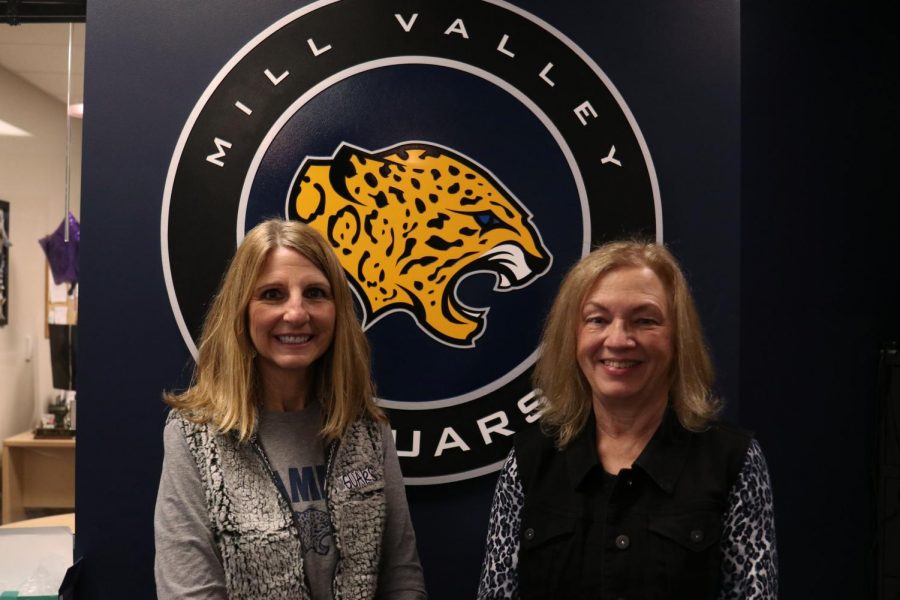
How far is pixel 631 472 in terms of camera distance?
1757mm

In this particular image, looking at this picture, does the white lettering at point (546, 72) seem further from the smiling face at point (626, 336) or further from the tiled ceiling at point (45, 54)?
the tiled ceiling at point (45, 54)

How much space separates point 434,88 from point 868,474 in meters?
1.83

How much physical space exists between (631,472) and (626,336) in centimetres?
28

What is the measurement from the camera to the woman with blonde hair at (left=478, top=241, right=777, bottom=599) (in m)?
1.69

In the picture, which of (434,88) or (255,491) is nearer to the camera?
(255,491)

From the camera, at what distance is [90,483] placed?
240cm

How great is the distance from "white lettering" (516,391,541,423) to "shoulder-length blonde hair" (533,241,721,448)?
474 millimetres

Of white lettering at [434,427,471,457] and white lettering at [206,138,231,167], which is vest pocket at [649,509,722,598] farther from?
white lettering at [206,138,231,167]

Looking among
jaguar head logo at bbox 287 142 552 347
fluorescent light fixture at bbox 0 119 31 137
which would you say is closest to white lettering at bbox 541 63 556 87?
jaguar head logo at bbox 287 142 552 347

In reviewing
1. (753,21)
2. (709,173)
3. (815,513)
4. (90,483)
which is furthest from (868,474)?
(90,483)

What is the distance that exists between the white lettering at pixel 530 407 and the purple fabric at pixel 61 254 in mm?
3088

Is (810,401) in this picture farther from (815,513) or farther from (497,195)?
(497,195)

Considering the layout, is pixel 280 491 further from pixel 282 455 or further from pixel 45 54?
pixel 45 54

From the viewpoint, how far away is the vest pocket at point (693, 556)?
1.68 meters
